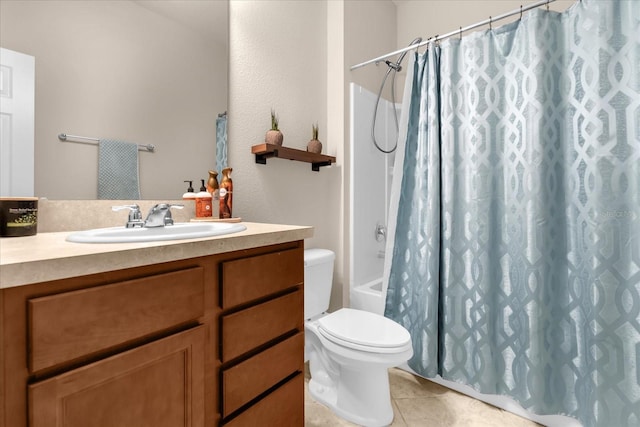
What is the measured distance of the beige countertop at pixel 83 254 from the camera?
1.77 ft

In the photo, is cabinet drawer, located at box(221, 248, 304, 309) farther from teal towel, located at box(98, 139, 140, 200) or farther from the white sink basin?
Result: teal towel, located at box(98, 139, 140, 200)

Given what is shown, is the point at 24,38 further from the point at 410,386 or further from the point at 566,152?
the point at 410,386

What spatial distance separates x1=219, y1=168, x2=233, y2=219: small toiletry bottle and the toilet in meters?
0.50

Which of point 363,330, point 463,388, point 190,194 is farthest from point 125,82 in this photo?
point 463,388

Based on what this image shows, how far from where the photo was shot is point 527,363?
1.43 metres

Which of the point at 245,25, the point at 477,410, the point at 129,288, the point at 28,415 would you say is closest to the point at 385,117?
the point at 245,25

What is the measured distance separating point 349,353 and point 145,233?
96 centimetres

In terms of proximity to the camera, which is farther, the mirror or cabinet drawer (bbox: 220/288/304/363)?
the mirror

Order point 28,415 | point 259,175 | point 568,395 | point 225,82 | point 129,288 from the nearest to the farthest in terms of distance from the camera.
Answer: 1. point 28,415
2. point 129,288
3. point 568,395
4. point 225,82
5. point 259,175

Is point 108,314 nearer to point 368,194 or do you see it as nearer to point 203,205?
point 203,205

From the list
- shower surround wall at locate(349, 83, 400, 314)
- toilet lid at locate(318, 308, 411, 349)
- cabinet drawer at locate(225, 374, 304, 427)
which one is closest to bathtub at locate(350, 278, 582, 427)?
shower surround wall at locate(349, 83, 400, 314)

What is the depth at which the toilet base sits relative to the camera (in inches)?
56.7

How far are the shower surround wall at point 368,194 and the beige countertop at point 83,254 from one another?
1312 millimetres

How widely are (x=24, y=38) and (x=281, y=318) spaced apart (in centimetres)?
124
